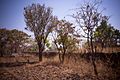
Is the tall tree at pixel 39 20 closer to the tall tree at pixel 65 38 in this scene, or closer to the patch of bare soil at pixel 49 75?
the tall tree at pixel 65 38

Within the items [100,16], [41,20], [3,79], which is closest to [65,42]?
[41,20]

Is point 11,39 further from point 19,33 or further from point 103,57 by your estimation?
point 103,57

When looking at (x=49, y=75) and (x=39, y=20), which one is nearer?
(x=49, y=75)

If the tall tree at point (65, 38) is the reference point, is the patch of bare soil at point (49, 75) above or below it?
below

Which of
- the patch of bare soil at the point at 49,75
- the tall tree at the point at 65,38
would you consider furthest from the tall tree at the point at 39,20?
the patch of bare soil at the point at 49,75

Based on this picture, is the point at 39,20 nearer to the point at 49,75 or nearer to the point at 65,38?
the point at 65,38

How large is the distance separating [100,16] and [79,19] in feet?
4.56

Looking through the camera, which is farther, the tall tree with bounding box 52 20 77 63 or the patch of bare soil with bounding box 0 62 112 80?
the tall tree with bounding box 52 20 77 63

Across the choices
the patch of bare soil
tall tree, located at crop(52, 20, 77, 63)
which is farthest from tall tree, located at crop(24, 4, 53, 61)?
the patch of bare soil

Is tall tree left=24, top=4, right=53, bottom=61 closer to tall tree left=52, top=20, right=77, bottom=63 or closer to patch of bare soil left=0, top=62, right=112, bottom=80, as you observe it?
tall tree left=52, top=20, right=77, bottom=63

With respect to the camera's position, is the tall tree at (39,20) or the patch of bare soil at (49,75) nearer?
the patch of bare soil at (49,75)

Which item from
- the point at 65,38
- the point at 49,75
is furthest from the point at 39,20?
the point at 49,75

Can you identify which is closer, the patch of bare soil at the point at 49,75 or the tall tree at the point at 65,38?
the patch of bare soil at the point at 49,75

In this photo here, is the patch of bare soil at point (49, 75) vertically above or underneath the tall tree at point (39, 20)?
underneath
